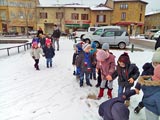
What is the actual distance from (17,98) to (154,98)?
339cm

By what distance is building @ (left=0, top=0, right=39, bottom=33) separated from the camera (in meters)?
47.0

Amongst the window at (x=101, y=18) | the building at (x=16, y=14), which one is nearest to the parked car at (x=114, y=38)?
the window at (x=101, y=18)

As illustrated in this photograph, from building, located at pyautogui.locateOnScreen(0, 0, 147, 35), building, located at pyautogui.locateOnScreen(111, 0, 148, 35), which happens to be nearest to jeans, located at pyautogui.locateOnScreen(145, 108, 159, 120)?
building, located at pyautogui.locateOnScreen(111, 0, 148, 35)

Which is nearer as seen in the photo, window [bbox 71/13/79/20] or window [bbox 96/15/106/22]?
window [bbox 96/15/106/22]

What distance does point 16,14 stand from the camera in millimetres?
47094

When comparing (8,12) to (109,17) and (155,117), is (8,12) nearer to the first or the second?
(109,17)

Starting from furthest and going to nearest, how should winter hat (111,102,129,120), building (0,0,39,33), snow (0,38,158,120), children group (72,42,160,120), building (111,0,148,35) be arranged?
building (0,0,39,33)
building (111,0,148,35)
snow (0,38,158,120)
winter hat (111,102,129,120)
children group (72,42,160,120)

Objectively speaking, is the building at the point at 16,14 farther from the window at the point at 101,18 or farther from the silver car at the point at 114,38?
the silver car at the point at 114,38

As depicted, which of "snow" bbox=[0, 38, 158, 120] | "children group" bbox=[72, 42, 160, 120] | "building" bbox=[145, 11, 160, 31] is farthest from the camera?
"building" bbox=[145, 11, 160, 31]

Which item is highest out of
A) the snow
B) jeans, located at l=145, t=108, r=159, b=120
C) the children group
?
the children group

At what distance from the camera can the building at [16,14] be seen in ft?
154

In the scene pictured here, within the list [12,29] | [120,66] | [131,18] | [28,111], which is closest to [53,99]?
[28,111]

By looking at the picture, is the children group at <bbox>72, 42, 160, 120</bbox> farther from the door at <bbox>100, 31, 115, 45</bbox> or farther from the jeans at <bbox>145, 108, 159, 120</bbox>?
the door at <bbox>100, 31, 115, 45</bbox>

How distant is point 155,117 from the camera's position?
2523mm
